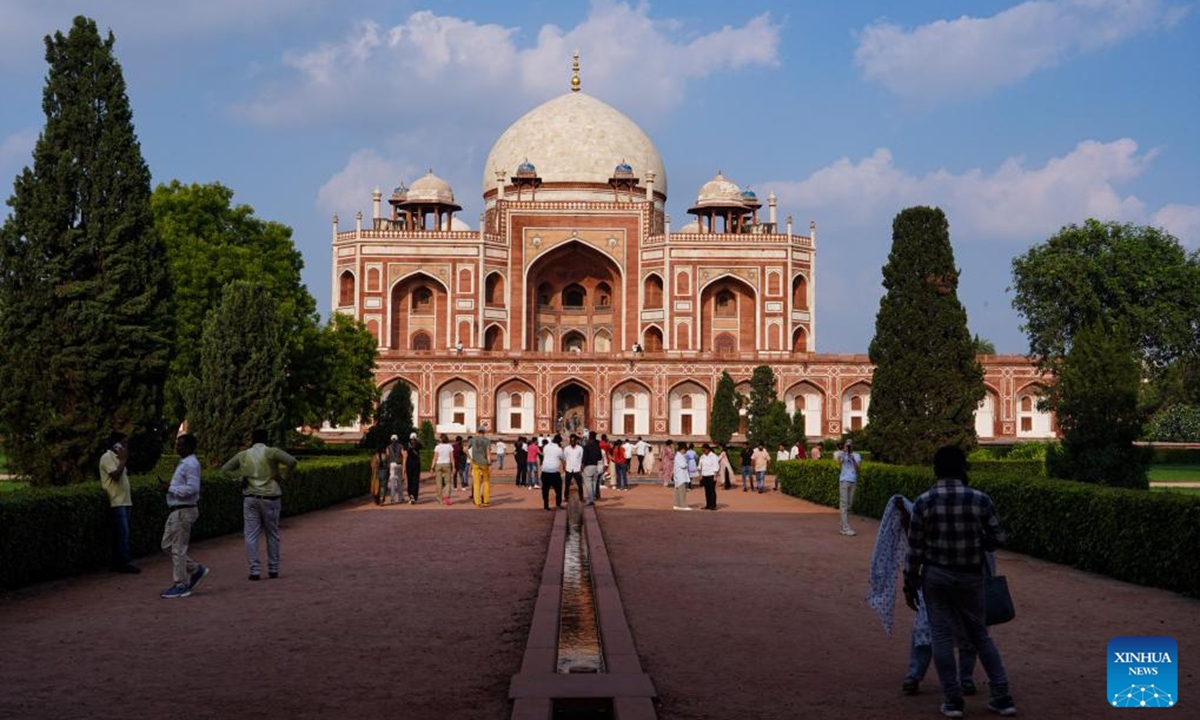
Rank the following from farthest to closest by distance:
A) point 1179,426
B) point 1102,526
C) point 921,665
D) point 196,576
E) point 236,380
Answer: point 1179,426 < point 236,380 < point 1102,526 < point 196,576 < point 921,665

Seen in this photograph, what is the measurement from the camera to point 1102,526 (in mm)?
11070

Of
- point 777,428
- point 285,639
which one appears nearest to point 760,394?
point 777,428

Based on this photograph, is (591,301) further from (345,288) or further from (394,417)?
(394,417)

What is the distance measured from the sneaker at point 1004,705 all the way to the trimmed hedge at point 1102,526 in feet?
15.7

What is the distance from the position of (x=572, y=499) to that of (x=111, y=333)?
9601 millimetres

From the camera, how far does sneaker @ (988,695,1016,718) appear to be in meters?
5.45

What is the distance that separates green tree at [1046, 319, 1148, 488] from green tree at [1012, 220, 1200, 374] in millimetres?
19339

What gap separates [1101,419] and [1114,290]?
21590 millimetres

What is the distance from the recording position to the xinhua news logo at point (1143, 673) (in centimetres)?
574

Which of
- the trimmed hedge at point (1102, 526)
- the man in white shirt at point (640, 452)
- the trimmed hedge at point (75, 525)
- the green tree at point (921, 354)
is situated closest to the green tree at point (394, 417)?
the man in white shirt at point (640, 452)

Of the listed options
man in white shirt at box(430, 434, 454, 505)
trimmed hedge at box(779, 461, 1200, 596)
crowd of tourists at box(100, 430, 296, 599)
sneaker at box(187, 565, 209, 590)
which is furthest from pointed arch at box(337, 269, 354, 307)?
sneaker at box(187, 565, 209, 590)

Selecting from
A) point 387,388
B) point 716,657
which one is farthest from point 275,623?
point 387,388

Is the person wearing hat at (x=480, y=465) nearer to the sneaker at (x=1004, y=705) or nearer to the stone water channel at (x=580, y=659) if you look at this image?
the stone water channel at (x=580, y=659)

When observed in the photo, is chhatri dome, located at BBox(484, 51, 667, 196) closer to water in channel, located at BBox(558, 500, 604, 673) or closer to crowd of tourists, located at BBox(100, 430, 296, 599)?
water in channel, located at BBox(558, 500, 604, 673)
